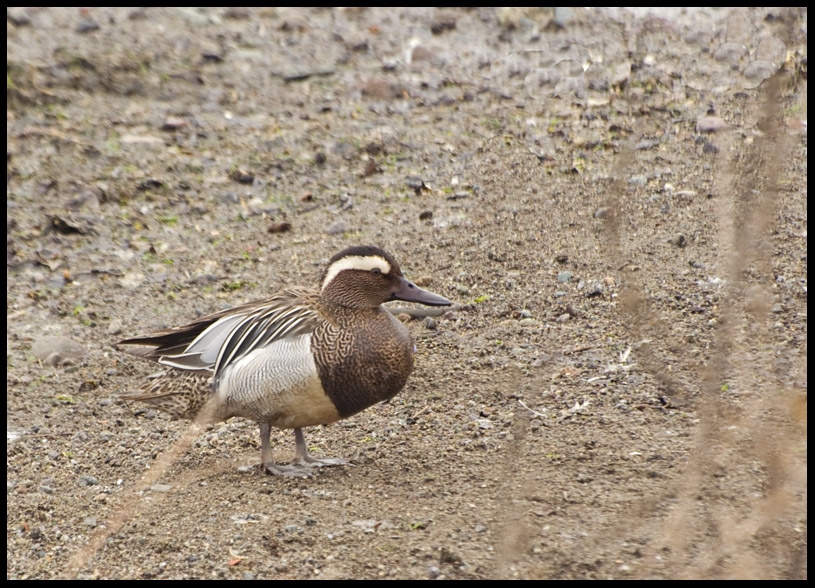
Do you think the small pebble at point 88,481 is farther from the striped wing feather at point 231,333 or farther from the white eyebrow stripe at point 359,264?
the white eyebrow stripe at point 359,264

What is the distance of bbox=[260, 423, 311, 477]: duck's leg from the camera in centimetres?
475

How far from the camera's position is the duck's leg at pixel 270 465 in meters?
4.75

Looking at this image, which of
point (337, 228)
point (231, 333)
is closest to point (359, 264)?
point (231, 333)

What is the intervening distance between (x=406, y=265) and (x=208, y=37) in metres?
4.71

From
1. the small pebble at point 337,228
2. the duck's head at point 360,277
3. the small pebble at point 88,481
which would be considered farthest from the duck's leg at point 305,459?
the small pebble at point 337,228

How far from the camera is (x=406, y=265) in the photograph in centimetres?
671

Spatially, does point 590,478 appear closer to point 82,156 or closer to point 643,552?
point 643,552

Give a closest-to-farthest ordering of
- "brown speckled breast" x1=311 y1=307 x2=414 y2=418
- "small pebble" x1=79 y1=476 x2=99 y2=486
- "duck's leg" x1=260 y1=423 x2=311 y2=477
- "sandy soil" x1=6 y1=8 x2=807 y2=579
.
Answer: "sandy soil" x1=6 y1=8 x2=807 y2=579 < "brown speckled breast" x1=311 y1=307 x2=414 y2=418 < "duck's leg" x1=260 y1=423 x2=311 y2=477 < "small pebble" x1=79 y1=476 x2=99 y2=486

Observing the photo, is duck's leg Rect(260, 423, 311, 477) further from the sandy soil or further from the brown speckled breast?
the brown speckled breast

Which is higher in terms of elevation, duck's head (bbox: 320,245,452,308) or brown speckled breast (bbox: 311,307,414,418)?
duck's head (bbox: 320,245,452,308)

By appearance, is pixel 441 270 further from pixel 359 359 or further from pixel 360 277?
pixel 359 359

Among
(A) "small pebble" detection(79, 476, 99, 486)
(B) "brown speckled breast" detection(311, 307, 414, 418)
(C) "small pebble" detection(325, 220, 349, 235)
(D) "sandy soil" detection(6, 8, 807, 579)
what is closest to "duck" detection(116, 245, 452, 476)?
(B) "brown speckled breast" detection(311, 307, 414, 418)

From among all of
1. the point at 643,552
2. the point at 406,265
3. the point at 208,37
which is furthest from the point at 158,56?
the point at 643,552
